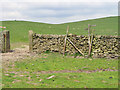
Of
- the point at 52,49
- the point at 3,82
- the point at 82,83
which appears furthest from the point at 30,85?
the point at 52,49

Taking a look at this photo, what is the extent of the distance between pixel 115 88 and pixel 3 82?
19.6 ft

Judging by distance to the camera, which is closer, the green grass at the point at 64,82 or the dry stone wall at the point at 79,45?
the green grass at the point at 64,82

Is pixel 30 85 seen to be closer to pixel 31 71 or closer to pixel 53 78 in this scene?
pixel 53 78

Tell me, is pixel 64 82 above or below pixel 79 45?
below

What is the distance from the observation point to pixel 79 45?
66.7 feet

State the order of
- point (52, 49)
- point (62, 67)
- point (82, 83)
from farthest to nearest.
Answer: point (52, 49), point (62, 67), point (82, 83)

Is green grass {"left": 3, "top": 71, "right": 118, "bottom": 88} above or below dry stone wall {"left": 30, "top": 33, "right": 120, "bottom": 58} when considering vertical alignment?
below

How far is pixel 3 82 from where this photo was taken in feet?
32.7

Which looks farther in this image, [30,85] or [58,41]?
[58,41]

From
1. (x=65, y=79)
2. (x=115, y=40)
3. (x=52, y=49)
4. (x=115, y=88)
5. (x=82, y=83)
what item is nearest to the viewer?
(x=115, y=88)

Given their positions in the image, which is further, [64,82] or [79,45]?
[79,45]

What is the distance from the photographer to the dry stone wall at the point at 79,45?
63.7 ft

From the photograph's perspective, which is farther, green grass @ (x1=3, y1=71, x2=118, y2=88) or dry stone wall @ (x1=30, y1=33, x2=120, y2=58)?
dry stone wall @ (x1=30, y1=33, x2=120, y2=58)

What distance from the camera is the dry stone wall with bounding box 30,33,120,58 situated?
19.4 meters
